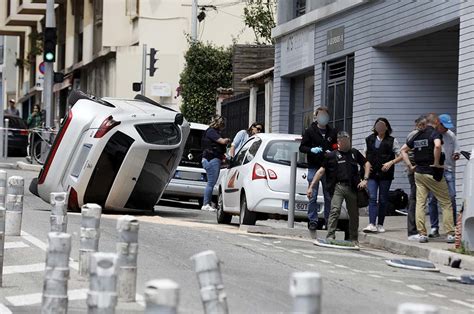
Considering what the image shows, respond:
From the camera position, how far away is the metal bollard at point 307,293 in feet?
17.3

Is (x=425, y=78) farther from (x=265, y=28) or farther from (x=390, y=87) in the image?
(x=265, y=28)

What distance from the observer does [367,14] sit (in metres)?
26.7

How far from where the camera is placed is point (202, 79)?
43844 mm

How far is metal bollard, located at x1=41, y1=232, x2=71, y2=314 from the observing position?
8.34 m

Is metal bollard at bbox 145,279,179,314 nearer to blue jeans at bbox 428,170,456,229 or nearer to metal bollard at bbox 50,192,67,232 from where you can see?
metal bollard at bbox 50,192,67,232

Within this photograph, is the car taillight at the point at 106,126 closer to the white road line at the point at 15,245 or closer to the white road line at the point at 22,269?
the white road line at the point at 15,245

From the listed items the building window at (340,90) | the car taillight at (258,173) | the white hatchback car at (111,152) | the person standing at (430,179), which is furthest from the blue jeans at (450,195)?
the building window at (340,90)

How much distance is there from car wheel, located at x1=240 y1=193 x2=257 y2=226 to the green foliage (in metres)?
23.4

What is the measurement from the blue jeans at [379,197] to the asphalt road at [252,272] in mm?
2053

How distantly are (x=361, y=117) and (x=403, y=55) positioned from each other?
5.11 feet

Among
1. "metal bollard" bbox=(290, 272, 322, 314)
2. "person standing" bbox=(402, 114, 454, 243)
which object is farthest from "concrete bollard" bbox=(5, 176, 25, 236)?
"metal bollard" bbox=(290, 272, 322, 314)

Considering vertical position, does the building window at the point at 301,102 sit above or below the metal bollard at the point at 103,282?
above

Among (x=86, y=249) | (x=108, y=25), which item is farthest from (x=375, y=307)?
(x=108, y=25)

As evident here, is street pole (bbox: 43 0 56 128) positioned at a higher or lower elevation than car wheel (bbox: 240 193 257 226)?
higher
